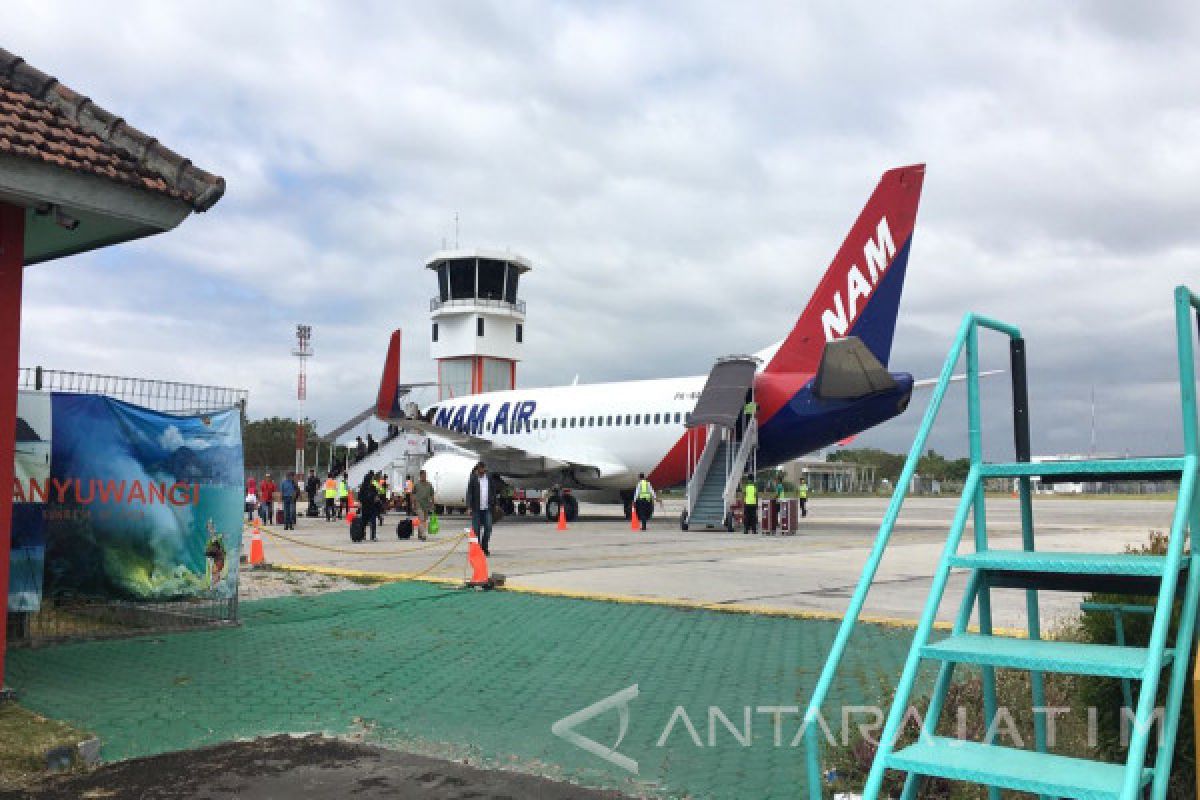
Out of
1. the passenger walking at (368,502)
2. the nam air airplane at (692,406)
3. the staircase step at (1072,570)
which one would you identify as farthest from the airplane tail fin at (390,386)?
the staircase step at (1072,570)

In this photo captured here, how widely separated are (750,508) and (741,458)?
1.29 meters

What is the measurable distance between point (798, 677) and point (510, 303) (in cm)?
4266

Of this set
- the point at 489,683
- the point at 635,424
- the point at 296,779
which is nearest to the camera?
the point at 296,779

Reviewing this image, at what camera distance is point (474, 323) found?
47.2 metres

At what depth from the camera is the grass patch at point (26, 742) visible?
4.84m

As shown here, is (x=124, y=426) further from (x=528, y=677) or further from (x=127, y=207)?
(x=528, y=677)

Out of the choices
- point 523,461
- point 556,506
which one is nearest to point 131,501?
point 523,461

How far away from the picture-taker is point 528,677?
7.14 m

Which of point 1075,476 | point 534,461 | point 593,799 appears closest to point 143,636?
point 593,799

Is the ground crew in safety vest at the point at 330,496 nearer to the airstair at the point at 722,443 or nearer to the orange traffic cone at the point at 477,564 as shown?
the airstair at the point at 722,443

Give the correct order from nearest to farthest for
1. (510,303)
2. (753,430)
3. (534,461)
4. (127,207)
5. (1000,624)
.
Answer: (127,207) < (1000,624) < (753,430) < (534,461) < (510,303)

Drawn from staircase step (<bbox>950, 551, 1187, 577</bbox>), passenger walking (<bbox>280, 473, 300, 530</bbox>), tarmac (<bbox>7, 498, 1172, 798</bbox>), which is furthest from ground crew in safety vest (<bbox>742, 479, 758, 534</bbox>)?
staircase step (<bbox>950, 551, 1187, 577</bbox>)

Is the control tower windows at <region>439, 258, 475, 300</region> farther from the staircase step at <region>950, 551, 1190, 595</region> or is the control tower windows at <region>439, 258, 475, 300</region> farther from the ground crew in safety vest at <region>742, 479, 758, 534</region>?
the staircase step at <region>950, 551, 1190, 595</region>

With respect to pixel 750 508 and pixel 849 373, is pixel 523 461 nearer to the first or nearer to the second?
pixel 750 508
